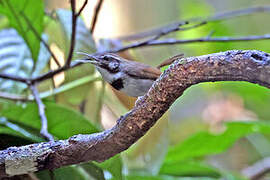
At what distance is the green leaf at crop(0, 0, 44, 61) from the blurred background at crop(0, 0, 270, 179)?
0.15 metres

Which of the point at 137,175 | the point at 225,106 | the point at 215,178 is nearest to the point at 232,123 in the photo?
the point at 215,178

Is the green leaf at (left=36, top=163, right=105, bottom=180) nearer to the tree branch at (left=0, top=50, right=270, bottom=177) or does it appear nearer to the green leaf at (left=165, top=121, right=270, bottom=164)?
the tree branch at (left=0, top=50, right=270, bottom=177)

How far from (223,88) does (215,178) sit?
40.6 inches

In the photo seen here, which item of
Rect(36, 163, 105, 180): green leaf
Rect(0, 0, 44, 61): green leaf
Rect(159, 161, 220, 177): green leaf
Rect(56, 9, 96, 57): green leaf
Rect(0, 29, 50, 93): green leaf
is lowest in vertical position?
Rect(159, 161, 220, 177): green leaf

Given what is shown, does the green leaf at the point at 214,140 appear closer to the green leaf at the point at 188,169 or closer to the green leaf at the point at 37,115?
the green leaf at the point at 188,169

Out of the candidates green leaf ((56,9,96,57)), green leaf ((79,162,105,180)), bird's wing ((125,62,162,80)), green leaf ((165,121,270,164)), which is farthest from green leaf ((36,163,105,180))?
green leaf ((165,121,270,164))

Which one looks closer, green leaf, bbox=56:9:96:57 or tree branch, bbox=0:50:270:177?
tree branch, bbox=0:50:270:177

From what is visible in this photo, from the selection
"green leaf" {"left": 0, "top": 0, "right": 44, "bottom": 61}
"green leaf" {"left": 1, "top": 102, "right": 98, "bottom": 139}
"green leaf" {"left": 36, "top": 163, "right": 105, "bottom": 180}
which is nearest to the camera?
"green leaf" {"left": 36, "top": 163, "right": 105, "bottom": 180}

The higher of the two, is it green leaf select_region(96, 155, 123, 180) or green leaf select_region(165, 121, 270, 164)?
green leaf select_region(96, 155, 123, 180)

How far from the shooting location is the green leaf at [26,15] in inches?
51.9

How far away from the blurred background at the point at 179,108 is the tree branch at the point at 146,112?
0.36ft

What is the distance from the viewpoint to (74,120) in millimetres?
1082

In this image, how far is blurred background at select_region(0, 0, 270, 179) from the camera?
1370 millimetres

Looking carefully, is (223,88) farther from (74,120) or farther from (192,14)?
(74,120)
